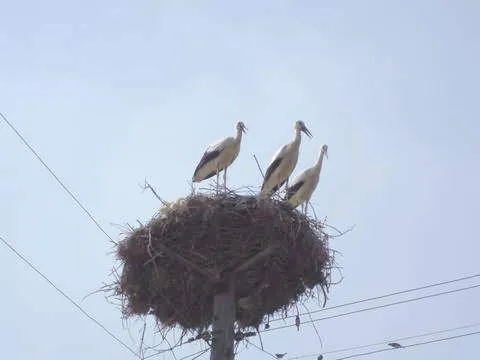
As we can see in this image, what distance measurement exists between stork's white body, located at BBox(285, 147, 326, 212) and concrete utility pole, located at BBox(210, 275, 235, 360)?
3246mm

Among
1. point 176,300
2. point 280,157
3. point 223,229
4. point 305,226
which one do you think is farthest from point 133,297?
point 280,157

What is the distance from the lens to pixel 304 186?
37.8 ft

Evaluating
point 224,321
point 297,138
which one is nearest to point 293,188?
point 297,138

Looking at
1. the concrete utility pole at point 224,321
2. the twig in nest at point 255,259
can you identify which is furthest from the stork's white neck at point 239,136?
the concrete utility pole at point 224,321

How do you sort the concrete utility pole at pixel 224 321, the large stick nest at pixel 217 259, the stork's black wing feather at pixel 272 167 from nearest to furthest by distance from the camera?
the concrete utility pole at pixel 224 321 → the large stick nest at pixel 217 259 → the stork's black wing feather at pixel 272 167

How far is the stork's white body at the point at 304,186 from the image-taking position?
37.1ft

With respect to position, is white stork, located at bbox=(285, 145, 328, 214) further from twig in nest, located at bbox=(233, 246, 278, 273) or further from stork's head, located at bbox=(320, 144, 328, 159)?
twig in nest, located at bbox=(233, 246, 278, 273)

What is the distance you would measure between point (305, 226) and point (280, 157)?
294cm

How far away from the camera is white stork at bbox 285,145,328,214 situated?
445 inches

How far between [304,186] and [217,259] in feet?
11.2

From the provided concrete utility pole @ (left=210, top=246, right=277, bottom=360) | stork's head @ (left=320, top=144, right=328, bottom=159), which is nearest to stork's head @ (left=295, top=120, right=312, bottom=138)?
stork's head @ (left=320, top=144, right=328, bottom=159)

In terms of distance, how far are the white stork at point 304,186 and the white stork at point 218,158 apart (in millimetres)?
809

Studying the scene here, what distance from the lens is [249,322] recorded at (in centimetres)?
845

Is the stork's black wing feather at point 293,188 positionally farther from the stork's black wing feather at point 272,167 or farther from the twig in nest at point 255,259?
the twig in nest at point 255,259
